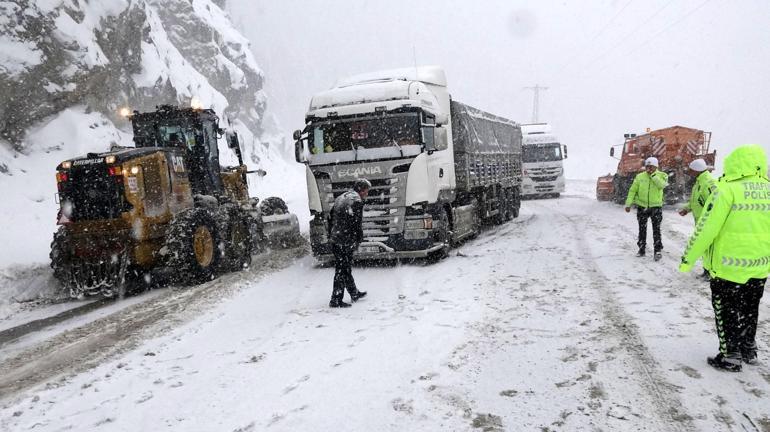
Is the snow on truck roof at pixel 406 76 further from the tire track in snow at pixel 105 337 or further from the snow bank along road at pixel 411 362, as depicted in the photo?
the tire track in snow at pixel 105 337

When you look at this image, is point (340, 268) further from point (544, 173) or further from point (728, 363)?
point (544, 173)

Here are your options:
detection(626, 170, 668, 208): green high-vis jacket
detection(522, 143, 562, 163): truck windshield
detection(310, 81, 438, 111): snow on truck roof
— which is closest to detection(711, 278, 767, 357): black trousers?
detection(626, 170, 668, 208): green high-vis jacket

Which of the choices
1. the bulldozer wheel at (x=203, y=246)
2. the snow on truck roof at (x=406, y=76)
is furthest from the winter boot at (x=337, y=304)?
the snow on truck roof at (x=406, y=76)

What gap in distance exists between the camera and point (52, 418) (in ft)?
13.5

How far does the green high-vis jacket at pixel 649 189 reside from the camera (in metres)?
9.23

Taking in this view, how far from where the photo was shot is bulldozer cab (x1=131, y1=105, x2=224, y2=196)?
10.2 meters

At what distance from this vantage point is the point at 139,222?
8516mm

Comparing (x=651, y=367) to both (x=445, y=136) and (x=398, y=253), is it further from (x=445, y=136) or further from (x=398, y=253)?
(x=445, y=136)

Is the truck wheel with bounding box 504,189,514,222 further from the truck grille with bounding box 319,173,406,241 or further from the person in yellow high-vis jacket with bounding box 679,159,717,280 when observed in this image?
the person in yellow high-vis jacket with bounding box 679,159,717,280

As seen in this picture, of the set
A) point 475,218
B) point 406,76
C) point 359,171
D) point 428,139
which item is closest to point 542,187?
point 475,218

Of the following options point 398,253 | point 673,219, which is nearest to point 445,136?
point 398,253

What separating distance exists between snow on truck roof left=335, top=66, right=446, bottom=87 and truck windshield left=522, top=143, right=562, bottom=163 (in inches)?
564

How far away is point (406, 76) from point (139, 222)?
580cm

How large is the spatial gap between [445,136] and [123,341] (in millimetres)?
6563
